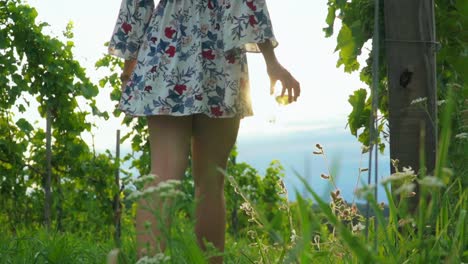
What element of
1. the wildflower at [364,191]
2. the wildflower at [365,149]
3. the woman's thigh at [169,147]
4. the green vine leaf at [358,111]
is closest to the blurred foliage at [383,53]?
the green vine leaf at [358,111]

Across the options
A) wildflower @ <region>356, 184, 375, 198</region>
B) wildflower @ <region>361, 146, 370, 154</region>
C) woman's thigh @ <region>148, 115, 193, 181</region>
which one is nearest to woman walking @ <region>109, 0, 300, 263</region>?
woman's thigh @ <region>148, 115, 193, 181</region>

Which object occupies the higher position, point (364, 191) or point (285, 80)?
point (285, 80)

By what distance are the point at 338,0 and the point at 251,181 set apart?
4167mm

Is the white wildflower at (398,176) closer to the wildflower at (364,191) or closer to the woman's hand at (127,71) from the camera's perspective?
the wildflower at (364,191)

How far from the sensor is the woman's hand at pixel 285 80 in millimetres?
2541

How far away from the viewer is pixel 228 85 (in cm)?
268

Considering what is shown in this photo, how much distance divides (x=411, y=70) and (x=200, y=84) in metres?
0.73

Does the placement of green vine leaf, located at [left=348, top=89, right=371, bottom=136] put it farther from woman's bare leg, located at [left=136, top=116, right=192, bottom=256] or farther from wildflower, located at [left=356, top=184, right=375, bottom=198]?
wildflower, located at [left=356, top=184, right=375, bottom=198]

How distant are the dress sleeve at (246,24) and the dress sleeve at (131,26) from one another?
33 centimetres

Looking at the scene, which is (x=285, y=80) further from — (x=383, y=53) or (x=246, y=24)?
(x=383, y=53)

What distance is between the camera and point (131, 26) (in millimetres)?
2830

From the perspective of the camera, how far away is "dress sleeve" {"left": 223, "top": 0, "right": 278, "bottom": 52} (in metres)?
2.61

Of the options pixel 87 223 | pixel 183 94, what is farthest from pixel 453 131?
pixel 87 223

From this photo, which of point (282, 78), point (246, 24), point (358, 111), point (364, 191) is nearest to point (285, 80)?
point (282, 78)
